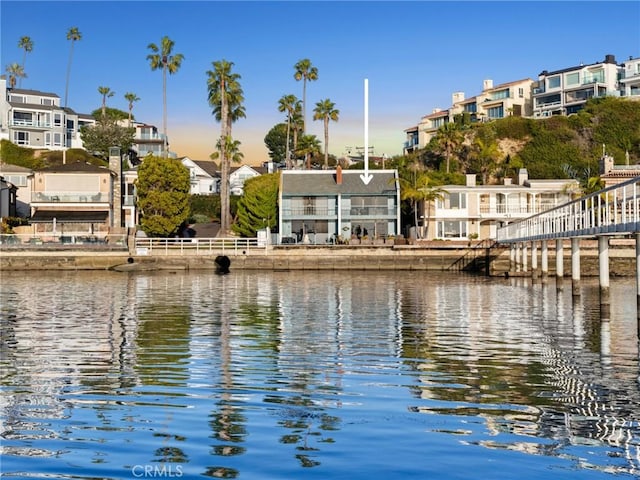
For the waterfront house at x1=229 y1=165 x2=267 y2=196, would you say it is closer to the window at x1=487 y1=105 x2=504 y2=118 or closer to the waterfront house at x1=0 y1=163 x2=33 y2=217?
the window at x1=487 y1=105 x2=504 y2=118

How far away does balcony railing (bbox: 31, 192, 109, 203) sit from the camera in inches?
3214

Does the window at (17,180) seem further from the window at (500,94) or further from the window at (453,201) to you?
the window at (500,94)

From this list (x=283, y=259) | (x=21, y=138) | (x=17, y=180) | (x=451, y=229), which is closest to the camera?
(x=283, y=259)

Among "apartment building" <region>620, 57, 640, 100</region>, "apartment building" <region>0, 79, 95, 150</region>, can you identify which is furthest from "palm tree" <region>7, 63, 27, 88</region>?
"apartment building" <region>620, 57, 640, 100</region>

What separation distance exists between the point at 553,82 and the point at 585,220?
99.7 m

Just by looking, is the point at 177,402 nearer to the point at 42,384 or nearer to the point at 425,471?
the point at 42,384

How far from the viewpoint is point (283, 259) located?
232ft

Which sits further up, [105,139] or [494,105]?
[494,105]

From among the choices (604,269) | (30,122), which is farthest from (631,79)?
(604,269)

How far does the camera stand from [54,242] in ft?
231

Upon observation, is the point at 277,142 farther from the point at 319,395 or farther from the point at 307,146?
the point at 319,395

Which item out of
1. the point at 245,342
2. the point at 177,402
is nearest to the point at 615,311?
the point at 245,342

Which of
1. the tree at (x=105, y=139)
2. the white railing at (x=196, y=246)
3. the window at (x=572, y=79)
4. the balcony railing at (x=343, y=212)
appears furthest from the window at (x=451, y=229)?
the window at (x=572, y=79)

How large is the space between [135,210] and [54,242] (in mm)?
19412
